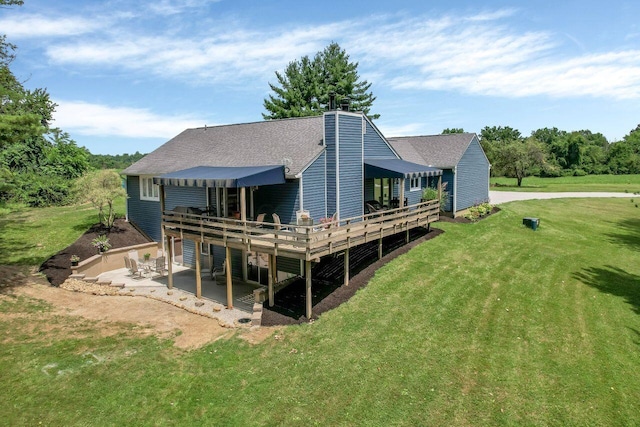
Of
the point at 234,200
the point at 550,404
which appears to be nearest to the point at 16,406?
the point at 234,200

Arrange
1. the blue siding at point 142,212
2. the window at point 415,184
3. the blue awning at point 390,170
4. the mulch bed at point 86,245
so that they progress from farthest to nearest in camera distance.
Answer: the window at point 415,184
the blue siding at point 142,212
the blue awning at point 390,170
the mulch bed at point 86,245

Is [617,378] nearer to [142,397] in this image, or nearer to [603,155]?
[142,397]

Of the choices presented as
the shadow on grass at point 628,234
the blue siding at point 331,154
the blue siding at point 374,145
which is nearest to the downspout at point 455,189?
the blue siding at point 374,145

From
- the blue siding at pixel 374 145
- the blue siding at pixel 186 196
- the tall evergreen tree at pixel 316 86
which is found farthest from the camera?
the tall evergreen tree at pixel 316 86

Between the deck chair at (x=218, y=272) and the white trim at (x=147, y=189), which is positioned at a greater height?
the white trim at (x=147, y=189)

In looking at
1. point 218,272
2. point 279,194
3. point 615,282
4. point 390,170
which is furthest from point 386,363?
point 615,282

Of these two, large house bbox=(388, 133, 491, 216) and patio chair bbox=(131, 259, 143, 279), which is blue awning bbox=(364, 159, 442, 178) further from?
patio chair bbox=(131, 259, 143, 279)

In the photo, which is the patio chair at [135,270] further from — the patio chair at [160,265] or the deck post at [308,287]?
the deck post at [308,287]
